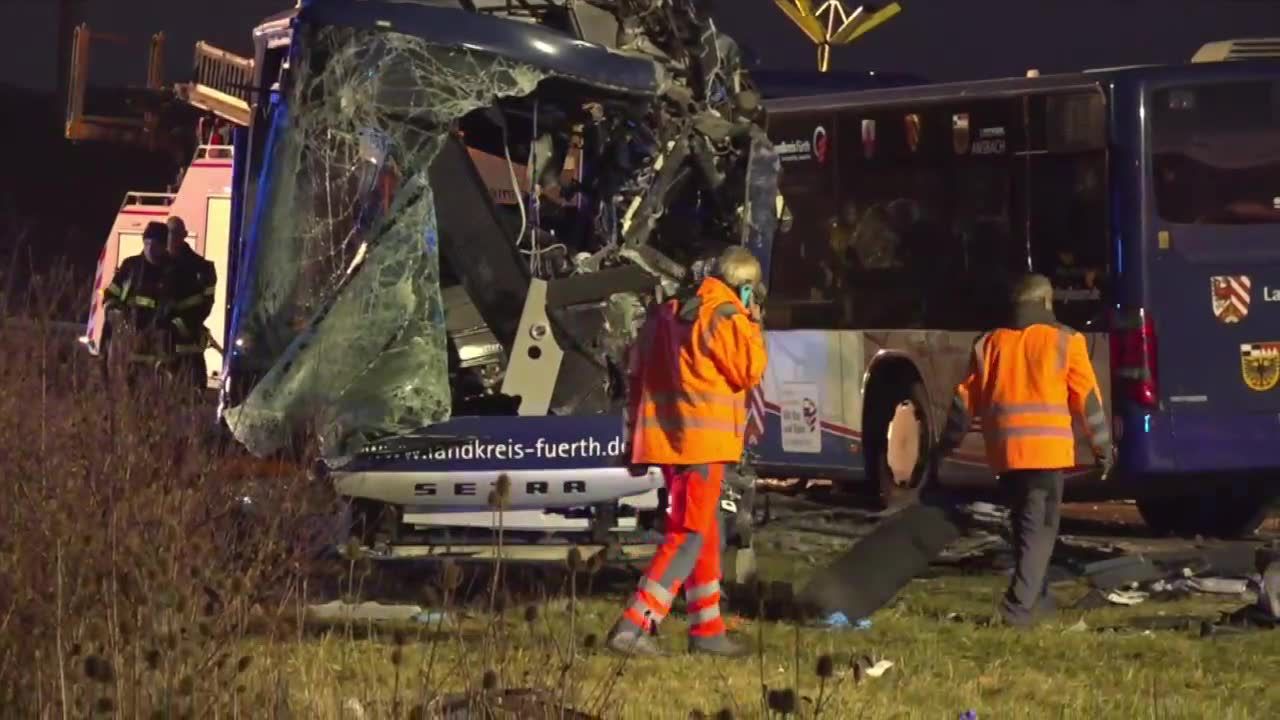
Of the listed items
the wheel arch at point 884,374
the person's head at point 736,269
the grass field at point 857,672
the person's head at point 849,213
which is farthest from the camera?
the person's head at point 849,213

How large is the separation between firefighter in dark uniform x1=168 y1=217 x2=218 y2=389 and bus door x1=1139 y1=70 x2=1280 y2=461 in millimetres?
5984

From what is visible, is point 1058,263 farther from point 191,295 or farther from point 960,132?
point 191,295

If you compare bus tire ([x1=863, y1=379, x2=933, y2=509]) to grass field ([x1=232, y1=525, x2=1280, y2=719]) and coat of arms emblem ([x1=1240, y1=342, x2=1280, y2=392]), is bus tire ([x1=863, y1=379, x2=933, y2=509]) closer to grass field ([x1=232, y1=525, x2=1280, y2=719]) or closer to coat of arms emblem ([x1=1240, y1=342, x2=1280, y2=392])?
coat of arms emblem ([x1=1240, y1=342, x2=1280, y2=392])

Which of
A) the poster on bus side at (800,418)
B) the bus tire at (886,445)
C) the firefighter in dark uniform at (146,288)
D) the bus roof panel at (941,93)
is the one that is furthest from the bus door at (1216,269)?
the firefighter in dark uniform at (146,288)

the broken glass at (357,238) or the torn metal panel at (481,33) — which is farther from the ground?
the torn metal panel at (481,33)

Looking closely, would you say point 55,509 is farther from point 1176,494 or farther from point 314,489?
point 1176,494

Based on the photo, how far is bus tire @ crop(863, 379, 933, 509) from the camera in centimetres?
1802

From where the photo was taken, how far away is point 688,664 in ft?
32.1

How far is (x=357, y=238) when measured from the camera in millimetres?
12055

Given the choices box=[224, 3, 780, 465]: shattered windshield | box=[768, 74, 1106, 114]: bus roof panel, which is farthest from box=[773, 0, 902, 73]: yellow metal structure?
box=[224, 3, 780, 465]: shattered windshield

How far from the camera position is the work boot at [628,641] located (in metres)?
9.73

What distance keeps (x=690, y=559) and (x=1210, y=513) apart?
8.20 meters

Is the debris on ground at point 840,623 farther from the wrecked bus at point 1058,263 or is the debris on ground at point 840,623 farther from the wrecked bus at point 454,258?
the wrecked bus at point 1058,263

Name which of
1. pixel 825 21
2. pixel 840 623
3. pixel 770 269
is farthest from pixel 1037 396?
pixel 825 21
